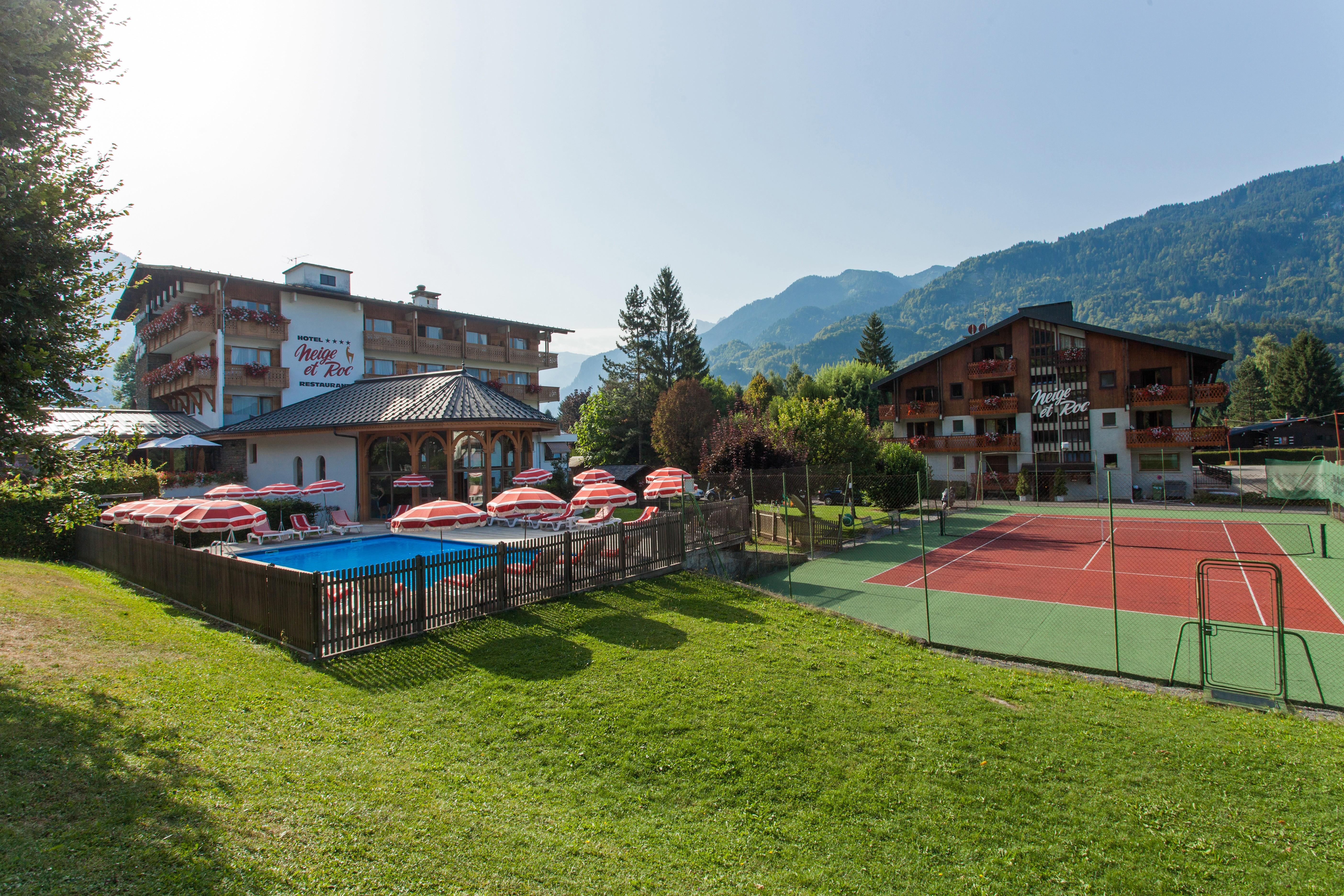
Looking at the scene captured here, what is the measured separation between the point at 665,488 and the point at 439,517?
6.86 meters

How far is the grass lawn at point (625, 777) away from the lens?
4211 millimetres

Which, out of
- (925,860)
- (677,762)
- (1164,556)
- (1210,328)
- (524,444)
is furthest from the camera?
(1210,328)

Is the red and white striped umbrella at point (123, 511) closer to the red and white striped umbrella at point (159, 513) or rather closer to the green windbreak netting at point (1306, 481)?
the red and white striped umbrella at point (159, 513)

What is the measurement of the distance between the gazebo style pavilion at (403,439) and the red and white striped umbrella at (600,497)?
8128mm

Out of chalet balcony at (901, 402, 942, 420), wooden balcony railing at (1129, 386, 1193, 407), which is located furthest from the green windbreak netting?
chalet balcony at (901, 402, 942, 420)

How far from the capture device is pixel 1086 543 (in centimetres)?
2106

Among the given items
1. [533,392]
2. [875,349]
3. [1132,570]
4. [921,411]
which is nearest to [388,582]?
[1132,570]

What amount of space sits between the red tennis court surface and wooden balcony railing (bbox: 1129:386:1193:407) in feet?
42.6

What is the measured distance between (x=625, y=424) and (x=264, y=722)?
4413cm

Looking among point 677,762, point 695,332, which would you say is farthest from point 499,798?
point 695,332

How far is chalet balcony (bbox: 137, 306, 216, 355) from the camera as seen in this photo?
29234 mm

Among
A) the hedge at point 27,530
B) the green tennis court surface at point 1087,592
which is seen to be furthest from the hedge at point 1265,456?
the hedge at point 27,530

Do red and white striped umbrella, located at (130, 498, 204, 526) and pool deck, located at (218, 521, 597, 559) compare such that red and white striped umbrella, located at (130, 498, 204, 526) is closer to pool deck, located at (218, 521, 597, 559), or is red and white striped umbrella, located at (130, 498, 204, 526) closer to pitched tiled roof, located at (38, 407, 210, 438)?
pool deck, located at (218, 521, 597, 559)

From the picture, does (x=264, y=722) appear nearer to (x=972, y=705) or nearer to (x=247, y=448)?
(x=972, y=705)
